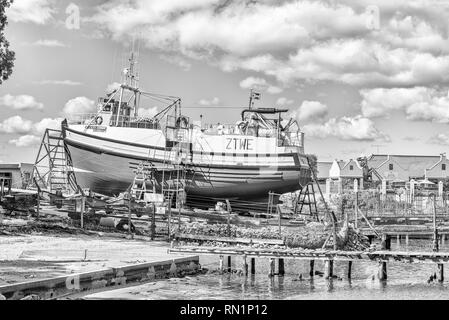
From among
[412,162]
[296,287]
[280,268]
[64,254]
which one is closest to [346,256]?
[280,268]

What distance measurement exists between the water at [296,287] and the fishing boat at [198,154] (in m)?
23.0

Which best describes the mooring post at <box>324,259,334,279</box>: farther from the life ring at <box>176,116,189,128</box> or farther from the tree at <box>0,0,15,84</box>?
the life ring at <box>176,116,189,128</box>

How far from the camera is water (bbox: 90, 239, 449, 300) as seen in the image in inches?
639

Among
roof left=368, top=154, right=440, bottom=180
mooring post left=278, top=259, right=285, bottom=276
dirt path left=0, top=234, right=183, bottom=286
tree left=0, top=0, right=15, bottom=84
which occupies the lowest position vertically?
mooring post left=278, top=259, right=285, bottom=276

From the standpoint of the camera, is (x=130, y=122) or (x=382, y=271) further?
(x=130, y=122)

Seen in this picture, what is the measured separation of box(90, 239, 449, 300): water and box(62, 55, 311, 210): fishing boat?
23.0 m

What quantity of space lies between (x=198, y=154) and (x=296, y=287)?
95.6 ft

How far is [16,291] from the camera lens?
39.2 ft

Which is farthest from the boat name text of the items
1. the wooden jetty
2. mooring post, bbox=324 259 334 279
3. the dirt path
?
mooring post, bbox=324 259 334 279

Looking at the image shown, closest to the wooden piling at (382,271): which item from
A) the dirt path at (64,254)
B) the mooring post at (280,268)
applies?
the mooring post at (280,268)

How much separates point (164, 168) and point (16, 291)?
3369cm

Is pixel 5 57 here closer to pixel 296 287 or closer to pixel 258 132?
pixel 296 287

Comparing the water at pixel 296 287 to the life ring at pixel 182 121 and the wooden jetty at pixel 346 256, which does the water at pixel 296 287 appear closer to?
the wooden jetty at pixel 346 256

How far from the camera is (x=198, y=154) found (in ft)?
155
